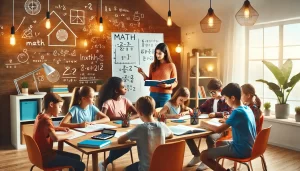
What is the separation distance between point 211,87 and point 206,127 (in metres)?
0.95

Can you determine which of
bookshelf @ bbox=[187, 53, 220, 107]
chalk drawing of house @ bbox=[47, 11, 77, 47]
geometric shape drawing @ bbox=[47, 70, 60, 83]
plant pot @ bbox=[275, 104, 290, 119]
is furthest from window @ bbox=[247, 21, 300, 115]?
geometric shape drawing @ bbox=[47, 70, 60, 83]

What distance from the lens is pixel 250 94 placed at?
358 cm

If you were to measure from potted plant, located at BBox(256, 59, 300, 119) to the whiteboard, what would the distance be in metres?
2.16

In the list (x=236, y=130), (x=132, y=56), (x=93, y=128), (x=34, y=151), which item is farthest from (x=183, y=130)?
(x=132, y=56)

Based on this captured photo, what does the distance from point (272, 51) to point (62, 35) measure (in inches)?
132

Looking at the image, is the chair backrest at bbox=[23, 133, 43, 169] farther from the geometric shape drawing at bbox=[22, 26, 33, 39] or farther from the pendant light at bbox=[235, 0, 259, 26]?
the geometric shape drawing at bbox=[22, 26, 33, 39]

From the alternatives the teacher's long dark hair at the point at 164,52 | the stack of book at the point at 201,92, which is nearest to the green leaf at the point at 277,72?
the stack of book at the point at 201,92

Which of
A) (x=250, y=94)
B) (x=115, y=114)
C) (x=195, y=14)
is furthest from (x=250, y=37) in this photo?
(x=115, y=114)

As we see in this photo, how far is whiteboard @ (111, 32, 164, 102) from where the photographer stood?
5898mm

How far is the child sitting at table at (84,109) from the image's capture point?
3.36m

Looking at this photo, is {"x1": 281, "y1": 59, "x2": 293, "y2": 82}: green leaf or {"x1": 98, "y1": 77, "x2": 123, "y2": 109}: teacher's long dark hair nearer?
{"x1": 98, "y1": 77, "x2": 123, "y2": 109}: teacher's long dark hair

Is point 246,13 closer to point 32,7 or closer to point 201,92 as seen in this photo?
point 201,92

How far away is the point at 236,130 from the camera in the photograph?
9.46ft

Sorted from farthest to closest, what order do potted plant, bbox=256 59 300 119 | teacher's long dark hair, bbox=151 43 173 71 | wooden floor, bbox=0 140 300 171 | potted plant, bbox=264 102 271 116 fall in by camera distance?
potted plant, bbox=264 102 271 116 < potted plant, bbox=256 59 300 119 < teacher's long dark hair, bbox=151 43 173 71 < wooden floor, bbox=0 140 300 171
